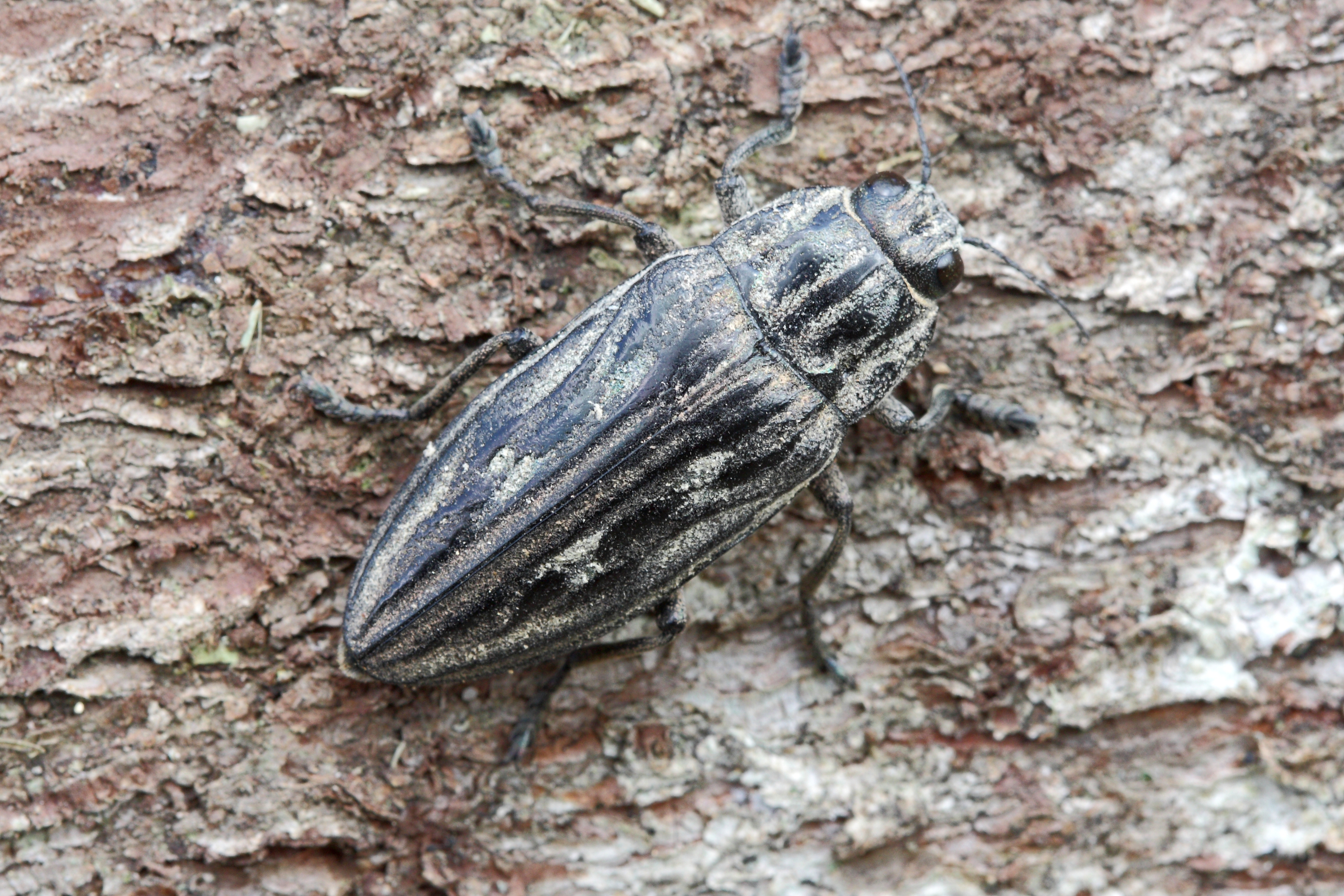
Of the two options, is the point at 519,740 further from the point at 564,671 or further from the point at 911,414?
the point at 911,414

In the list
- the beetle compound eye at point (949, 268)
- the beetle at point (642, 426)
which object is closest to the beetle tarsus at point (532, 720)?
the beetle at point (642, 426)

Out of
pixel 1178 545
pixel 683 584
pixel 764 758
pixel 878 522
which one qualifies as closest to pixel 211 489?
pixel 683 584

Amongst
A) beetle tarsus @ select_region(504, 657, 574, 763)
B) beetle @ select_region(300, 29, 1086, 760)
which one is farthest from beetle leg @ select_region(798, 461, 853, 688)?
beetle tarsus @ select_region(504, 657, 574, 763)

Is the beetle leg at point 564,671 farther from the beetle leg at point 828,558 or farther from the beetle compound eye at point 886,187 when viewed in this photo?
the beetle compound eye at point 886,187

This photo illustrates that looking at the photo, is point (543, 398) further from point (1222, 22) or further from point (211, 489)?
point (1222, 22)

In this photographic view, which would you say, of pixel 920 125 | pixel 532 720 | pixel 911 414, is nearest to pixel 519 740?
pixel 532 720
